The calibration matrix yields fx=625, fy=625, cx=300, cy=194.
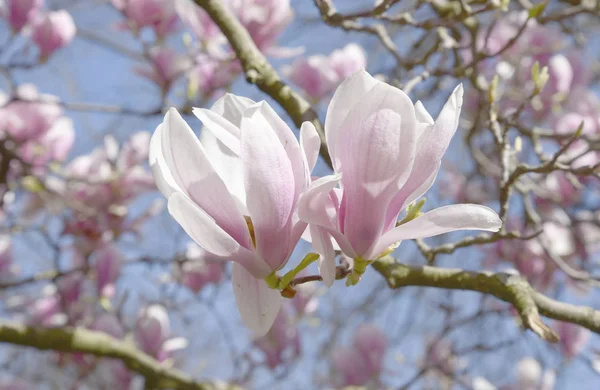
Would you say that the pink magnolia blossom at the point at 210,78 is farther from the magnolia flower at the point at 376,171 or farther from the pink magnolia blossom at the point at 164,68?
the magnolia flower at the point at 376,171

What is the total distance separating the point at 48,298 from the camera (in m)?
2.16

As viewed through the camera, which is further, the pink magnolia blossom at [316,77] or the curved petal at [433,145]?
the pink magnolia blossom at [316,77]

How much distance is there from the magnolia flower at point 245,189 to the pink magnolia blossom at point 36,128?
1.31 meters

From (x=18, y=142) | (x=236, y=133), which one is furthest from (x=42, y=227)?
(x=236, y=133)

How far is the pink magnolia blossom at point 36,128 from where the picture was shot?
1815 mm

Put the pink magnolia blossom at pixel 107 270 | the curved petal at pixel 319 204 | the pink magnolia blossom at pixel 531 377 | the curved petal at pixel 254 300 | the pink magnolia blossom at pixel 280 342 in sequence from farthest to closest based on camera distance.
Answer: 1. the pink magnolia blossom at pixel 280 342
2. the pink magnolia blossom at pixel 531 377
3. the pink magnolia blossom at pixel 107 270
4. the curved petal at pixel 254 300
5. the curved petal at pixel 319 204

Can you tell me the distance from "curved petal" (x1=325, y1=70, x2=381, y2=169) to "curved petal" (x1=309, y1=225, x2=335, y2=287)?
7 centimetres

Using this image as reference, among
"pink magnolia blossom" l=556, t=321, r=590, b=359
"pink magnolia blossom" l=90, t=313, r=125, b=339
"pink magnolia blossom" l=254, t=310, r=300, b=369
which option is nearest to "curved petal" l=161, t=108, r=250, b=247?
"pink magnolia blossom" l=90, t=313, r=125, b=339

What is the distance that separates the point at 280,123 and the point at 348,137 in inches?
2.5

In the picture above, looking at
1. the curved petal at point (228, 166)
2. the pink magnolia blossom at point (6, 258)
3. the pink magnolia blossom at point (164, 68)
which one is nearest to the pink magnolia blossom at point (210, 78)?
the pink magnolia blossom at point (164, 68)

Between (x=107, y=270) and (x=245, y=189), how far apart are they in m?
1.32

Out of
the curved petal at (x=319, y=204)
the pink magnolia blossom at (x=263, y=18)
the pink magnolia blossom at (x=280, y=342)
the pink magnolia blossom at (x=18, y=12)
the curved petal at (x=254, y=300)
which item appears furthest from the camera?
the pink magnolia blossom at (x=280, y=342)

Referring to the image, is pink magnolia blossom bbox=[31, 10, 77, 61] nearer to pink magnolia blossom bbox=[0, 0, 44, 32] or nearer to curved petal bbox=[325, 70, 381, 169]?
pink magnolia blossom bbox=[0, 0, 44, 32]

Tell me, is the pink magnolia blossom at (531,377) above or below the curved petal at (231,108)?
below
